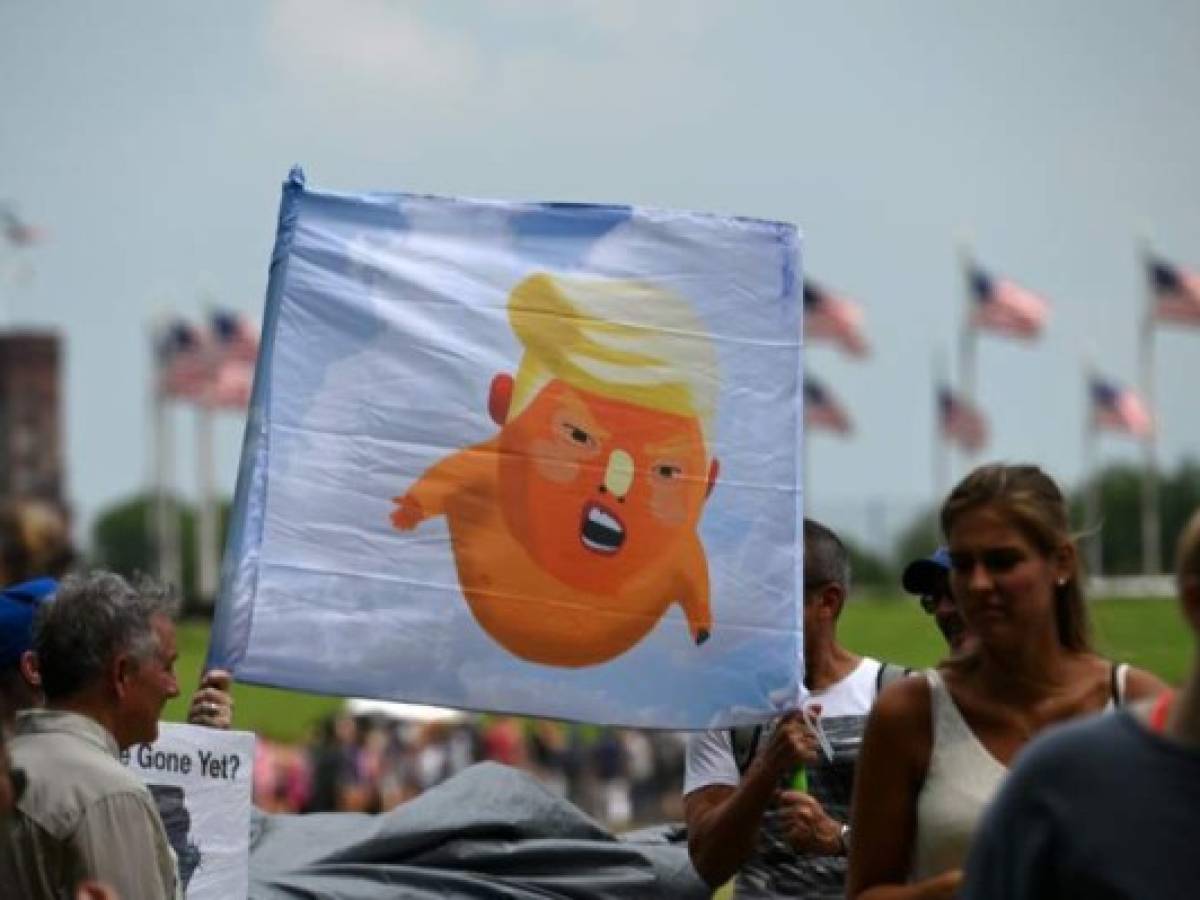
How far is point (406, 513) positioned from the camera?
7387 mm

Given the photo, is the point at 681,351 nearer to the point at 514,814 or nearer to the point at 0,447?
the point at 514,814

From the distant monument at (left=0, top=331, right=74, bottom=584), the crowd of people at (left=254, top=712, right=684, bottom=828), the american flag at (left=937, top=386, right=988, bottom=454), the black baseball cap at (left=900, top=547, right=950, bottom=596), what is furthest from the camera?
the distant monument at (left=0, top=331, right=74, bottom=584)

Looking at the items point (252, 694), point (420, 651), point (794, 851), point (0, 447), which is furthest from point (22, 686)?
point (0, 447)

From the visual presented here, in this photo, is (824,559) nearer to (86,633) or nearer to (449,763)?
(86,633)

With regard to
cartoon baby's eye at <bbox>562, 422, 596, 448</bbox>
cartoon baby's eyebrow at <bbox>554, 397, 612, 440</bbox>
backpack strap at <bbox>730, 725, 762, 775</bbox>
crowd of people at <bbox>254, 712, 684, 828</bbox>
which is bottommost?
crowd of people at <bbox>254, 712, 684, 828</bbox>

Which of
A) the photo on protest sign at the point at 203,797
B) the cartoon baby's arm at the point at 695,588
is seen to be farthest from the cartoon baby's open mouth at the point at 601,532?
the photo on protest sign at the point at 203,797

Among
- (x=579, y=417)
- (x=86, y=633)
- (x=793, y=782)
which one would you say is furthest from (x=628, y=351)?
(x=86, y=633)

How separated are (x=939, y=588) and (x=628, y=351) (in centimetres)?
88

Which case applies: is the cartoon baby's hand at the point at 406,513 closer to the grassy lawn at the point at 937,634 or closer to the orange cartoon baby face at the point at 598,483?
the orange cartoon baby face at the point at 598,483

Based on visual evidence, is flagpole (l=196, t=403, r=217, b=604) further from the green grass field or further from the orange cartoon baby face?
the orange cartoon baby face

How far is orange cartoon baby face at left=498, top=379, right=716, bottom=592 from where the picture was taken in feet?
24.0

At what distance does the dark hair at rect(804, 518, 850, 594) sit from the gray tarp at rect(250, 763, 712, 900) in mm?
858

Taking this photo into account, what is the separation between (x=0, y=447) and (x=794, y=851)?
132421 mm

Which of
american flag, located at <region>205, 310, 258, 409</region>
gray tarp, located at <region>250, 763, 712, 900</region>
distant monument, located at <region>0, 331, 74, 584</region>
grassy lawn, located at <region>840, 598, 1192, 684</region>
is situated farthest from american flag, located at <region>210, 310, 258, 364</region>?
gray tarp, located at <region>250, 763, 712, 900</region>
